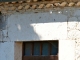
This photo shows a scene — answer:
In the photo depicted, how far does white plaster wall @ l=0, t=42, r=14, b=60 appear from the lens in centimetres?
635

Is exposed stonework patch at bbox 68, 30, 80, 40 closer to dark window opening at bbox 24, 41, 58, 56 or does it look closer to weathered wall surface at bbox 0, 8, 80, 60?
weathered wall surface at bbox 0, 8, 80, 60

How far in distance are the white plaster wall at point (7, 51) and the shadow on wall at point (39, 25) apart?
15 centimetres

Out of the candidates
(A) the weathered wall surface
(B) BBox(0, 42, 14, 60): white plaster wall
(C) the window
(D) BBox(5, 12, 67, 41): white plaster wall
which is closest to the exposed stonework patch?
(A) the weathered wall surface

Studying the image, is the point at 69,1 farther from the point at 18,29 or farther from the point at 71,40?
the point at 18,29

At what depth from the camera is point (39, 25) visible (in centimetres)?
617

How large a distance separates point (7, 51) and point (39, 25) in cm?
90

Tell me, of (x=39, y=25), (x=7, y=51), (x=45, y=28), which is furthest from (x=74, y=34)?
(x=7, y=51)

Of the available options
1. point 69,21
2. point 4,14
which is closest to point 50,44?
point 69,21

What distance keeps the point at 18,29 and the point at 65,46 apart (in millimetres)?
1087

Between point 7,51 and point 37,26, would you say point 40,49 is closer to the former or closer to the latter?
point 37,26

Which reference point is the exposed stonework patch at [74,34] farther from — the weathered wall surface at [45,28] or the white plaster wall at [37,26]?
the white plaster wall at [37,26]

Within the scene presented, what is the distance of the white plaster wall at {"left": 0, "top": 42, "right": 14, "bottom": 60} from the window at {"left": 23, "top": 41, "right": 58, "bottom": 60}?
0.98 feet

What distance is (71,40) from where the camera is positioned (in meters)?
5.94

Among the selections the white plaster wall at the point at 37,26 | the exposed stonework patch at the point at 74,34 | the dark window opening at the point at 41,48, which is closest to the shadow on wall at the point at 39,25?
the white plaster wall at the point at 37,26
